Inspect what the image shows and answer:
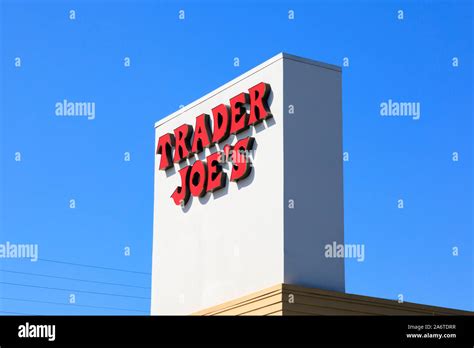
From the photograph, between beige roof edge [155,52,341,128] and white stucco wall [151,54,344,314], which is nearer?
white stucco wall [151,54,344,314]

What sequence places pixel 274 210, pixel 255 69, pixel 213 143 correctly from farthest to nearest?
pixel 213 143 → pixel 255 69 → pixel 274 210

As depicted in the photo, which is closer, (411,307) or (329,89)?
(411,307)

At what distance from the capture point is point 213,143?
24797 millimetres

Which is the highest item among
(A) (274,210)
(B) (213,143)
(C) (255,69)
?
(C) (255,69)

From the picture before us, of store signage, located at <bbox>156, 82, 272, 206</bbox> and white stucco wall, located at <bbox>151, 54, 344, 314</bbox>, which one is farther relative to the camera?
store signage, located at <bbox>156, 82, 272, 206</bbox>

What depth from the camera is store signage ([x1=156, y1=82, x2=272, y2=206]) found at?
23188mm

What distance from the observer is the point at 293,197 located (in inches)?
856

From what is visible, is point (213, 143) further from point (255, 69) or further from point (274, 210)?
point (274, 210)

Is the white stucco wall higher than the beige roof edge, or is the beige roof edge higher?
the beige roof edge

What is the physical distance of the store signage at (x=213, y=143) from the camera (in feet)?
76.1

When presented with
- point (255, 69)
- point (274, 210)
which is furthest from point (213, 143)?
point (274, 210)
